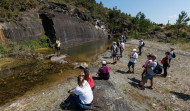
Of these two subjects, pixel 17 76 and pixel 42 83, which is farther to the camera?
pixel 17 76

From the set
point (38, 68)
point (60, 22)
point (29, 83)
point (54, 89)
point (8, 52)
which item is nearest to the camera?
point (54, 89)

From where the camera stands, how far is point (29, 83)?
326 inches

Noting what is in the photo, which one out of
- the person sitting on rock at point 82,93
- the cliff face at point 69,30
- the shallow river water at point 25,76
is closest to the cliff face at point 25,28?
the cliff face at point 69,30

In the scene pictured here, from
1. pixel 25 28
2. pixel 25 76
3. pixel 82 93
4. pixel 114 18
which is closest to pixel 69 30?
pixel 25 28

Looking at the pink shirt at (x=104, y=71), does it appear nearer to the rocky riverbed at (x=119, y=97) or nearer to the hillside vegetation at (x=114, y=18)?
the rocky riverbed at (x=119, y=97)

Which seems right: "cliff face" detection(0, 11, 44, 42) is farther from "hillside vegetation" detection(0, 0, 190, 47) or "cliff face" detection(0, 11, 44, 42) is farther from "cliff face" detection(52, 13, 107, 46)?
"cliff face" detection(52, 13, 107, 46)

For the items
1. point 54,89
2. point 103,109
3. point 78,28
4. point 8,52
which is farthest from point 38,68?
point 78,28

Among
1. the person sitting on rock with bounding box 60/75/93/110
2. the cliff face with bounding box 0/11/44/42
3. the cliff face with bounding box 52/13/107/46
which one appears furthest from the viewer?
the cliff face with bounding box 52/13/107/46

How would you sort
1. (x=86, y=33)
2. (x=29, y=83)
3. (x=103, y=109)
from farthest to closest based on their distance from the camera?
(x=86, y=33), (x=29, y=83), (x=103, y=109)

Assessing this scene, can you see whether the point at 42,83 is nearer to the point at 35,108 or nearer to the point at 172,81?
the point at 35,108

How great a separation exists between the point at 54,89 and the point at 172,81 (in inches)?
377

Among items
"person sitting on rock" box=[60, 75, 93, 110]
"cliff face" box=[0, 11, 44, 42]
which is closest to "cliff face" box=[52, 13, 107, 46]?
"cliff face" box=[0, 11, 44, 42]

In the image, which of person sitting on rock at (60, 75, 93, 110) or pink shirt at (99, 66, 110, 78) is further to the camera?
pink shirt at (99, 66, 110, 78)

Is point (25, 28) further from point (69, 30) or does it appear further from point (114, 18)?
point (114, 18)
